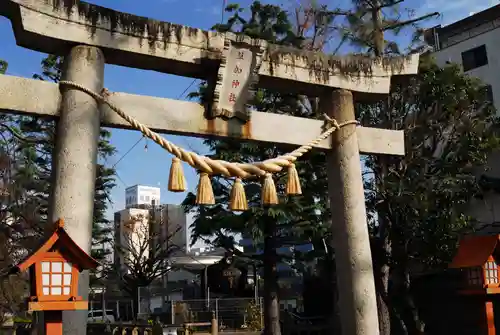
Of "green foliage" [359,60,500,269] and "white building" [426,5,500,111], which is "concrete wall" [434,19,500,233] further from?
"green foliage" [359,60,500,269]

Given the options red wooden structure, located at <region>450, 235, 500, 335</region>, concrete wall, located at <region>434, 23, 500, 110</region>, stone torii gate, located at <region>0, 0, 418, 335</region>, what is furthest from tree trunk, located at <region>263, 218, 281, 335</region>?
concrete wall, located at <region>434, 23, 500, 110</region>

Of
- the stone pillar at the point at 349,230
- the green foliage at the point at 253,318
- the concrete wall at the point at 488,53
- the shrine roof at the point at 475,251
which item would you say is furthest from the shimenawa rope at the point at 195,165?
the concrete wall at the point at 488,53

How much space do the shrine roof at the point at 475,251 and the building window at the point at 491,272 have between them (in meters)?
0.12

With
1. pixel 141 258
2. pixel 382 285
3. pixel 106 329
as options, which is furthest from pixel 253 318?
pixel 141 258

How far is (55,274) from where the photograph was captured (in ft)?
12.7

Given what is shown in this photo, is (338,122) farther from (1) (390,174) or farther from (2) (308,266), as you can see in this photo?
(2) (308,266)

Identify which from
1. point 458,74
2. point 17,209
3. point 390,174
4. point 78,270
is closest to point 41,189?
point 17,209

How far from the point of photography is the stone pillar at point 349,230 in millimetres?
5941

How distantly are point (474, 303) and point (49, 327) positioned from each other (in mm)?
13044

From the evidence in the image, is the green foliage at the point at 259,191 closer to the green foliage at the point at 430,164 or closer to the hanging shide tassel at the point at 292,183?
the green foliage at the point at 430,164

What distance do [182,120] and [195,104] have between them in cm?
26

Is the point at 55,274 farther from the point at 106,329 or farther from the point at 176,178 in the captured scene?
the point at 106,329

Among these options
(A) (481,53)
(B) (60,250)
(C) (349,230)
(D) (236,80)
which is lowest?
(B) (60,250)

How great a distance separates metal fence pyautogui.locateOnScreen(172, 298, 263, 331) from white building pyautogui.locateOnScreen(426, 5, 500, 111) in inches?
439
